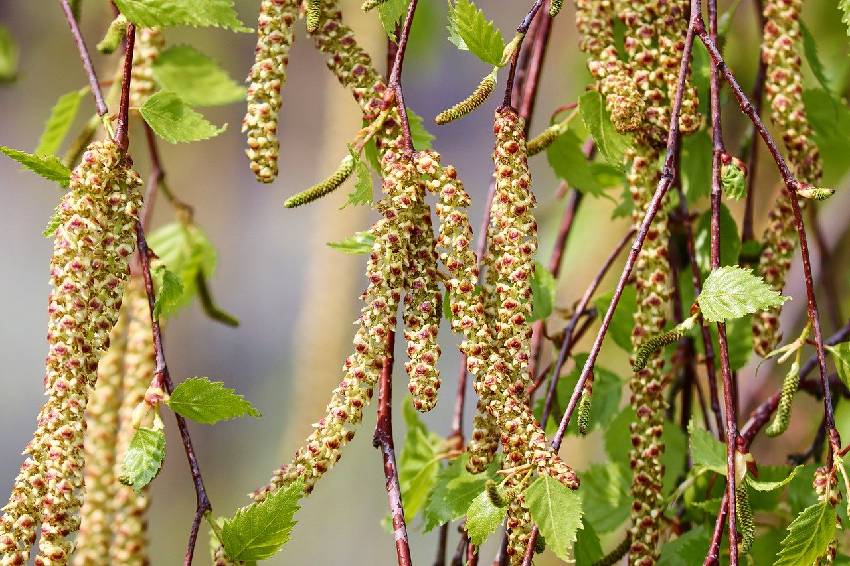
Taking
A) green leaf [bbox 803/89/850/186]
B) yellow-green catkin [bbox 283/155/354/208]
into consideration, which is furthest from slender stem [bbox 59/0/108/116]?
green leaf [bbox 803/89/850/186]

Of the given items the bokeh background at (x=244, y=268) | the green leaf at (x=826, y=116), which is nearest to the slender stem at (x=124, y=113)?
the green leaf at (x=826, y=116)

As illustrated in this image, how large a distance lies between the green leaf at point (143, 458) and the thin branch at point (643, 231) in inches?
9.8

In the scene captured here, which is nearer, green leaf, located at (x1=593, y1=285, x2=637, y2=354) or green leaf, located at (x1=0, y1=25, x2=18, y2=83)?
green leaf, located at (x1=593, y1=285, x2=637, y2=354)

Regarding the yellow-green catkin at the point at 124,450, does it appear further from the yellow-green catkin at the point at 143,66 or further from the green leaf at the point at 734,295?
the green leaf at the point at 734,295

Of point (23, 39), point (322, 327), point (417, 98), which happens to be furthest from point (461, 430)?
point (23, 39)

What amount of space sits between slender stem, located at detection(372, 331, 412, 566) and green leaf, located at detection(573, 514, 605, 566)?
22 cm

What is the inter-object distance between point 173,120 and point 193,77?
0.98ft

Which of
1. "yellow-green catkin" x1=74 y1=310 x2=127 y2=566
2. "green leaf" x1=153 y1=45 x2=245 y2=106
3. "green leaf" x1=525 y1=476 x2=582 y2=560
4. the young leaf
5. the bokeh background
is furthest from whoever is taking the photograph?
the bokeh background

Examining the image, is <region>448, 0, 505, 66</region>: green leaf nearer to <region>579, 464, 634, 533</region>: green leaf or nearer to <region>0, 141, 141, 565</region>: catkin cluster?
<region>0, 141, 141, 565</region>: catkin cluster

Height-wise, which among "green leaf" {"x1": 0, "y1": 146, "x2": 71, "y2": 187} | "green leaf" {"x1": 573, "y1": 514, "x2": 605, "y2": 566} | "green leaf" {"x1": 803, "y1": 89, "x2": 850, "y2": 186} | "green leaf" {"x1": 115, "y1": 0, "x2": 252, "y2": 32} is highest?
"green leaf" {"x1": 115, "y1": 0, "x2": 252, "y2": 32}

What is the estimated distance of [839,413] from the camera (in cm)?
119

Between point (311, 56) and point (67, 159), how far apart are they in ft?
9.60

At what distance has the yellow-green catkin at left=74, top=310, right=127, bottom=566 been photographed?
89 cm

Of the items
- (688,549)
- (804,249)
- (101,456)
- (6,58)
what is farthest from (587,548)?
(6,58)
